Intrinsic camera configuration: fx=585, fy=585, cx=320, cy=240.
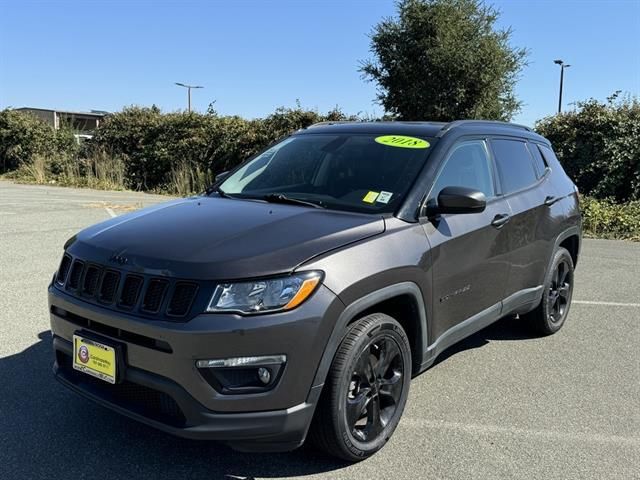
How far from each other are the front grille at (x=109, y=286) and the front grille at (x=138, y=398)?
41 centimetres

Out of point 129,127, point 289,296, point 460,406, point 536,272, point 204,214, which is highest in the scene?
point 129,127

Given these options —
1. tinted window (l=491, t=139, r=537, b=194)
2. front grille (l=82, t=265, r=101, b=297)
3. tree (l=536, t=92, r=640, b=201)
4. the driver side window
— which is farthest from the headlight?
tree (l=536, t=92, r=640, b=201)

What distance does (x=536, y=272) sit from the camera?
468cm

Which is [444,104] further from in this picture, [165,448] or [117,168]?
[165,448]

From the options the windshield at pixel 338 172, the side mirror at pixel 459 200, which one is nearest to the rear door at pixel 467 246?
the side mirror at pixel 459 200

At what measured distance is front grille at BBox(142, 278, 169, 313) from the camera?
2.64 metres

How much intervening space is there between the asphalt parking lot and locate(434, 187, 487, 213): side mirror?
1.30 metres

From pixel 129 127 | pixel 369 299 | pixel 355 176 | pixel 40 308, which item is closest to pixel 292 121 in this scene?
pixel 129 127

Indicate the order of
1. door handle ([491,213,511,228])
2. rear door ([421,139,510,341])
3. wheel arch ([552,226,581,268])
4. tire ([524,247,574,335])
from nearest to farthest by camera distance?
rear door ([421,139,510,341])
door handle ([491,213,511,228])
tire ([524,247,574,335])
wheel arch ([552,226,581,268])

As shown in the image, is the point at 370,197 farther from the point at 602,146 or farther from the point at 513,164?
the point at 602,146

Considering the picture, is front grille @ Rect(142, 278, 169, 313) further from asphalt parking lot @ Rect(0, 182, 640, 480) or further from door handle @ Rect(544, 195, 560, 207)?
door handle @ Rect(544, 195, 560, 207)

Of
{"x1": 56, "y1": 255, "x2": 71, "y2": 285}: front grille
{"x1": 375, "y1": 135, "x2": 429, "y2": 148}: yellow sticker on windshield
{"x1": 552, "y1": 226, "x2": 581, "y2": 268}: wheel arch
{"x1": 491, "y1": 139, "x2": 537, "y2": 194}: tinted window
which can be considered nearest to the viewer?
{"x1": 56, "y1": 255, "x2": 71, "y2": 285}: front grille

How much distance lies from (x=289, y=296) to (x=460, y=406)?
70.1 inches

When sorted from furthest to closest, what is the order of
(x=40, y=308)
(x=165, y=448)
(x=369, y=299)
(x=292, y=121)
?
(x=292, y=121) → (x=40, y=308) → (x=165, y=448) → (x=369, y=299)
